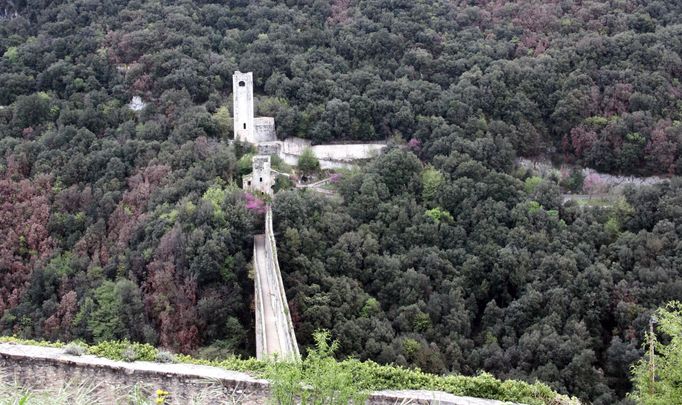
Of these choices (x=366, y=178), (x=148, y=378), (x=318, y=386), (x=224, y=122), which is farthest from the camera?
(x=224, y=122)

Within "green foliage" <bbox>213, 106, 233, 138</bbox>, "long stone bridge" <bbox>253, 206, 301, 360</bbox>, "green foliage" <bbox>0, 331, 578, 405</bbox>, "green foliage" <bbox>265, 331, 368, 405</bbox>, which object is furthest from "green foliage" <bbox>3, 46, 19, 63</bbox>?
"green foliage" <bbox>265, 331, 368, 405</bbox>

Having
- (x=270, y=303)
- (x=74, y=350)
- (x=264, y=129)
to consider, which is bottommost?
(x=270, y=303)

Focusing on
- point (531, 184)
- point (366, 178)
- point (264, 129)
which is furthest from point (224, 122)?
point (531, 184)

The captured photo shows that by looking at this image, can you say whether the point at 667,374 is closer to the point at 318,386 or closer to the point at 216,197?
the point at 318,386

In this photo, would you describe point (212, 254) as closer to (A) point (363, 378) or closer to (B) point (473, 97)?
(A) point (363, 378)

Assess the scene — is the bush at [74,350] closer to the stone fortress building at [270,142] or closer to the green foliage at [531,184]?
the stone fortress building at [270,142]

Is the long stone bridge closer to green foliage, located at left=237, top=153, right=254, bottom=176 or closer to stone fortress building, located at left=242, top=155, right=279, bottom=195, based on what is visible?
stone fortress building, located at left=242, top=155, right=279, bottom=195

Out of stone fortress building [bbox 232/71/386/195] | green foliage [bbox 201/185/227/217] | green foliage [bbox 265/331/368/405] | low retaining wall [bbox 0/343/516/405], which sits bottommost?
low retaining wall [bbox 0/343/516/405]
